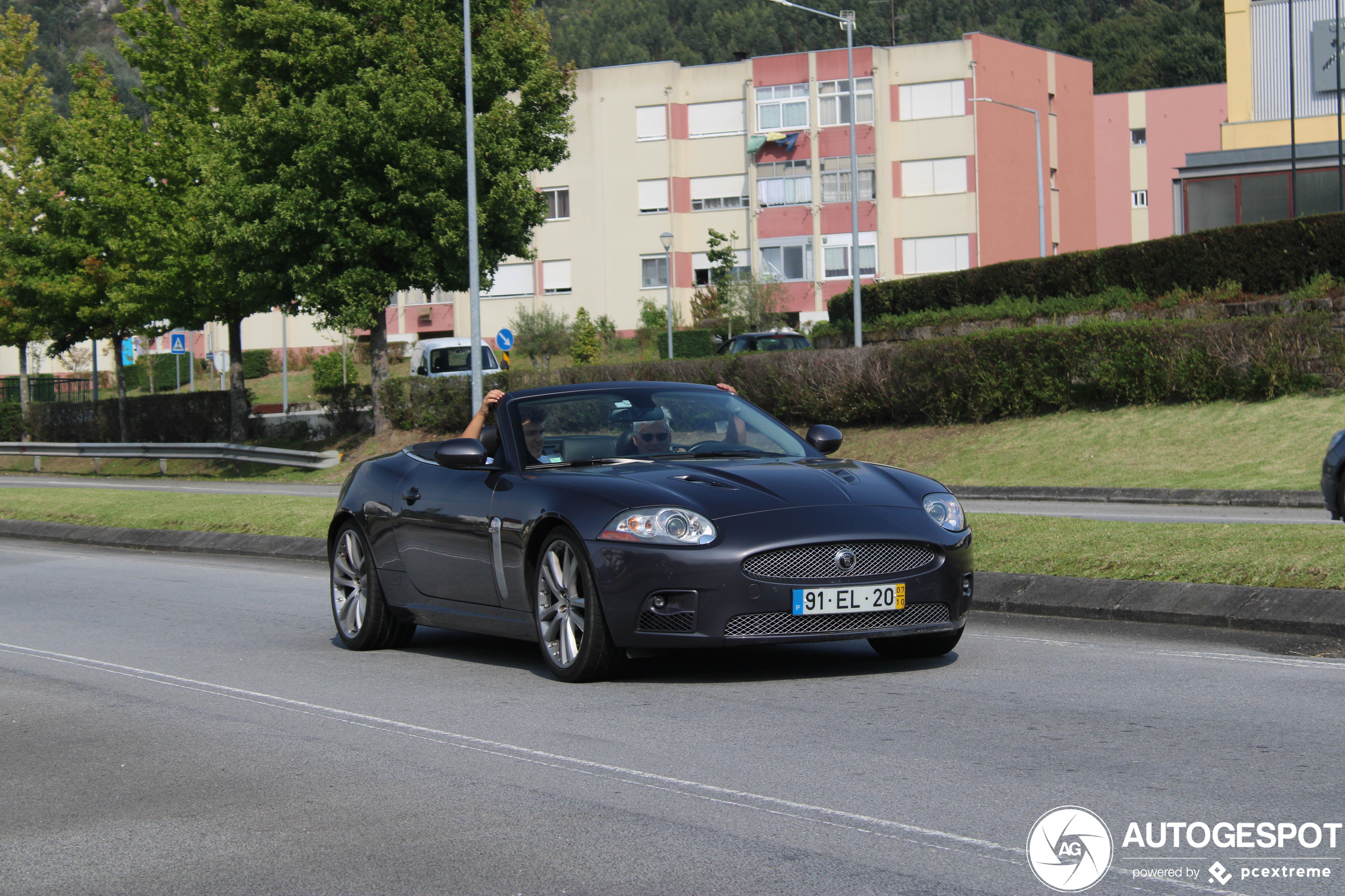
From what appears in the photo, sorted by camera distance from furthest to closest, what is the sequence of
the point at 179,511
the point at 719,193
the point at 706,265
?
the point at 706,265
the point at 719,193
the point at 179,511

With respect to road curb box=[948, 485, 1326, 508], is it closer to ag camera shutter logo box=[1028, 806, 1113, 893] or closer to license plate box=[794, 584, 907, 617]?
license plate box=[794, 584, 907, 617]

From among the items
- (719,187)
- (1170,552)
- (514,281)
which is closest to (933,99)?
(719,187)

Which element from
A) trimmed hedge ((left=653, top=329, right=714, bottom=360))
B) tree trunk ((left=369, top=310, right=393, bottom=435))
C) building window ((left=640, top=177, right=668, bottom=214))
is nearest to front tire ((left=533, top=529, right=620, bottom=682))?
tree trunk ((left=369, top=310, right=393, bottom=435))

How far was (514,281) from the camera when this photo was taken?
7750 cm

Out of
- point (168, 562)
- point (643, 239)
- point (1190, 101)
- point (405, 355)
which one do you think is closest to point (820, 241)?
point (643, 239)

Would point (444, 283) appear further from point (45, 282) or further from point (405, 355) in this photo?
point (405, 355)

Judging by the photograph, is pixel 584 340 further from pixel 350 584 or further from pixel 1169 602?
pixel 1169 602

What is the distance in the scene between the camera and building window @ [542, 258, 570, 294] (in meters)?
76.6

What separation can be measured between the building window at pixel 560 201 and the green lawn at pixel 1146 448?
51695 millimetres

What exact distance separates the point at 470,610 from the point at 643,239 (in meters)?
67.4

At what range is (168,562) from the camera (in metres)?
16.8

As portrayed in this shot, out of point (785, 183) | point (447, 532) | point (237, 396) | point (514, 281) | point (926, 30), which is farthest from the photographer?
point (926, 30)

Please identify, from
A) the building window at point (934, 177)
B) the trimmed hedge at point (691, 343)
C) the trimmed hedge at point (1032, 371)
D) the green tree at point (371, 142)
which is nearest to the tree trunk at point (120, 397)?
the green tree at point (371, 142)

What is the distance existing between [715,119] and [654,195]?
463 cm
